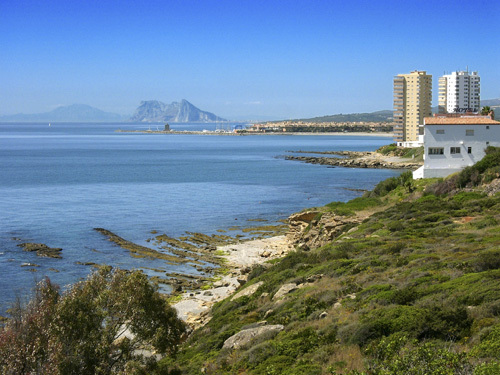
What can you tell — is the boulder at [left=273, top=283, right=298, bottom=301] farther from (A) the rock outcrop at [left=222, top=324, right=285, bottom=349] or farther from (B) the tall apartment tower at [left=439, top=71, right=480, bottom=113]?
(B) the tall apartment tower at [left=439, top=71, right=480, bottom=113]

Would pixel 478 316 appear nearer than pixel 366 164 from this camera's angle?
Yes

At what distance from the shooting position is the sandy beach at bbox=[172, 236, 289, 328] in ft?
75.7

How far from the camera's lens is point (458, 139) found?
38.9 m

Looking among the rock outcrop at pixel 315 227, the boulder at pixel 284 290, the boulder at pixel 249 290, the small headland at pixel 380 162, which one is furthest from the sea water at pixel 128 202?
the boulder at pixel 284 290

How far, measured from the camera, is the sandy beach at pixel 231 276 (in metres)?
23.1

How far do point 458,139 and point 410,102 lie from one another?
336 ft

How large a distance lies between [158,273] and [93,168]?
2540 inches

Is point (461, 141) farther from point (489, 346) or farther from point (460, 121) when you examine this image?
point (489, 346)

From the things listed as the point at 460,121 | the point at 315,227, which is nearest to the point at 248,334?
the point at 315,227

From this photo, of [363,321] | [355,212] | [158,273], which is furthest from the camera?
[355,212]

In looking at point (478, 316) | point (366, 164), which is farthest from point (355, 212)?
point (366, 164)

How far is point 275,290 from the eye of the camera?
19094 millimetres

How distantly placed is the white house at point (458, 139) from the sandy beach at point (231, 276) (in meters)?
12.5

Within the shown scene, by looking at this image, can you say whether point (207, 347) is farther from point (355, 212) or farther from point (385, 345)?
point (355, 212)
